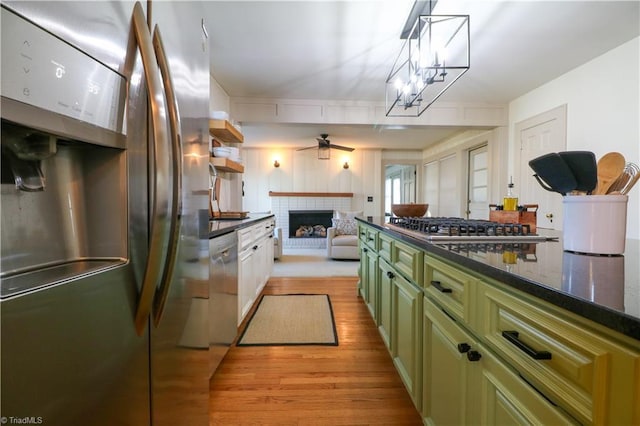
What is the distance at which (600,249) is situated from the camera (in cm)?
89

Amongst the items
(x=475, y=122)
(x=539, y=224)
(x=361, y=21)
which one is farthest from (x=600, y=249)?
(x=475, y=122)

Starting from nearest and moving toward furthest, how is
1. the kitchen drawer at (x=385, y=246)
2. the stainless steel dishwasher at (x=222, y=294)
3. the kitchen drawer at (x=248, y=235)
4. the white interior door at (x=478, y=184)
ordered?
the stainless steel dishwasher at (x=222, y=294)
the kitchen drawer at (x=385, y=246)
the kitchen drawer at (x=248, y=235)
the white interior door at (x=478, y=184)

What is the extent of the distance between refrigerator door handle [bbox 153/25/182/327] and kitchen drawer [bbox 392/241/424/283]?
99 cm

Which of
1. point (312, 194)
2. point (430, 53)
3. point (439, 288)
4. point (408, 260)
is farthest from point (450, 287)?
point (312, 194)

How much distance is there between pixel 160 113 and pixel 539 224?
13.6 ft

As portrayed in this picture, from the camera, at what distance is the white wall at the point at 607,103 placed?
2438 millimetres

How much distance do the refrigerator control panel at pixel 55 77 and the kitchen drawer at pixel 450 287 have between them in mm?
1034

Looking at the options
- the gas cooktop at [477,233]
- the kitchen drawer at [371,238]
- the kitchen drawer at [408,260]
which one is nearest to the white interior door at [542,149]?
the kitchen drawer at [371,238]

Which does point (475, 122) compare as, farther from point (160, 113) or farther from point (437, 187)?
point (160, 113)

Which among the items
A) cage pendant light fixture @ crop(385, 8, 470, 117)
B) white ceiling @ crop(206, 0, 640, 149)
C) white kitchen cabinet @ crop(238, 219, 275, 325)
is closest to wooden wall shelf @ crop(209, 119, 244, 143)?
white ceiling @ crop(206, 0, 640, 149)

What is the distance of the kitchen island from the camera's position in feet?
1.53

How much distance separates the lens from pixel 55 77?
48 cm

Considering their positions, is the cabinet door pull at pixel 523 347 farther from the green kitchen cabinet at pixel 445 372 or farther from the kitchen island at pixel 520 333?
the green kitchen cabinet at pixel 445 372

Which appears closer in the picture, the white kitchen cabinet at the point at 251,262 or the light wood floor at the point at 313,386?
the light wood floor at the point at 313,386
